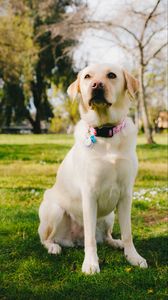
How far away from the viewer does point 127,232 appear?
15.1 ft

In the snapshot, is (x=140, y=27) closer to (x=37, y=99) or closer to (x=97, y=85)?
(x=97, y=85)

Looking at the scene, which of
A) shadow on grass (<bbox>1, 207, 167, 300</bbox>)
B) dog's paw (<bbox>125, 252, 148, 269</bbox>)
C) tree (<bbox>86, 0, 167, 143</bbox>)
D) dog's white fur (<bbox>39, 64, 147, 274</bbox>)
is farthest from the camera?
tree (<bbox>86, 0, 167, 143</bbox>)

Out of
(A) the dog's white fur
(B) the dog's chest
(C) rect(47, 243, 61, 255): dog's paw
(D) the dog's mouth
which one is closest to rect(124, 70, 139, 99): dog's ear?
(A) the dog's white fur

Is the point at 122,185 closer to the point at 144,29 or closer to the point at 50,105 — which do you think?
the point at 144,29

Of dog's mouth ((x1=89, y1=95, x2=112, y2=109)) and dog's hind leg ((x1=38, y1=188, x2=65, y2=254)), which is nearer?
dog's mouth ((x1=89, y1=95, x2=112, y2=109))

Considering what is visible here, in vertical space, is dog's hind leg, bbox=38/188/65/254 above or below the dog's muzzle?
below

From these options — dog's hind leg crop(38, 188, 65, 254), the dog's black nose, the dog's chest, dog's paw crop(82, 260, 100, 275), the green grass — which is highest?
the dog's black nose

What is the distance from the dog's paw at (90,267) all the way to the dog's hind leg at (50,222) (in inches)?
21.0

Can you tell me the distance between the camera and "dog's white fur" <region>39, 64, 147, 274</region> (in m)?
4.22

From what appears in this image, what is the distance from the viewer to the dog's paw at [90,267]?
4.12 metres

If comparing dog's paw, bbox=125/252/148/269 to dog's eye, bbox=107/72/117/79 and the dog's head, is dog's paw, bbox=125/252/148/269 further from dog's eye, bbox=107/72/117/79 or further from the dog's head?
dog's eye, bbox=107/72/117/79

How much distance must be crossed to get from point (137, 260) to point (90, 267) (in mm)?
517

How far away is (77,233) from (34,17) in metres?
38.3

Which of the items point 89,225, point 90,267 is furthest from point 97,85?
point 90,267
